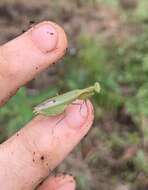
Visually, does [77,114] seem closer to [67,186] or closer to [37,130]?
[37,130]

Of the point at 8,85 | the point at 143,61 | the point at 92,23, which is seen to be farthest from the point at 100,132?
the point at 8,85

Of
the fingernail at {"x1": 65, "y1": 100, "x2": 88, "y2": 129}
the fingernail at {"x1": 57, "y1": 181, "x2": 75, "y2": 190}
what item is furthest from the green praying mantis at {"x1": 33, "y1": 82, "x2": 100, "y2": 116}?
the fingernail at {"x1": 57, "y1": 181, "x2": 75, "y2": 190}

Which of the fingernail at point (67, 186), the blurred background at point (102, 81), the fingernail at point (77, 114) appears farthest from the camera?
the blurred background at point (102, 81)

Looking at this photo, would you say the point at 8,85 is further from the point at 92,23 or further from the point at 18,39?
the point at 92,23

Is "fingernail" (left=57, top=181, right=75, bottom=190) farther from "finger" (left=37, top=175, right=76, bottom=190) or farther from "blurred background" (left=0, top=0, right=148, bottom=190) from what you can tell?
"blurred background" (left=0, top=0, right=148, bottom=190)

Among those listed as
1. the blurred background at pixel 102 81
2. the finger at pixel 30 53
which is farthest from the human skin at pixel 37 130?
the blurred background at pixel 102 81

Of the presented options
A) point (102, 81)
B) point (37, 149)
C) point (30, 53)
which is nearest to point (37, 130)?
point (37, 149)

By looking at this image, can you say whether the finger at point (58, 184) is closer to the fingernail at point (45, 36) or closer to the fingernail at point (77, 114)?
the fingernail at point (77, 114)
